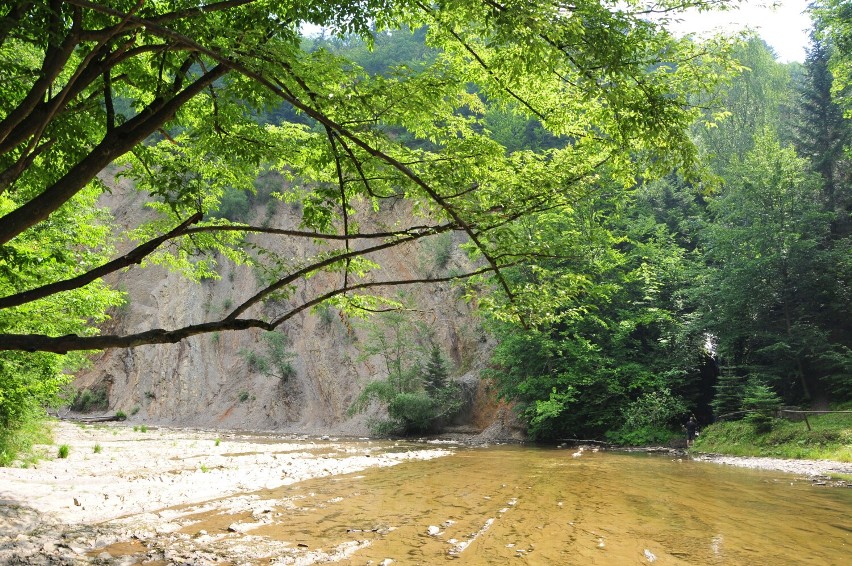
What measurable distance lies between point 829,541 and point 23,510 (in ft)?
32.7

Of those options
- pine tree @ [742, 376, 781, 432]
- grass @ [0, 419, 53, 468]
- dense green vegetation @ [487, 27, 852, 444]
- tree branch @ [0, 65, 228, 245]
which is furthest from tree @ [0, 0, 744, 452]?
pine tree @ [742, 376, 781, 432]

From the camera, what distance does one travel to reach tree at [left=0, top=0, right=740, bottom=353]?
3.83m

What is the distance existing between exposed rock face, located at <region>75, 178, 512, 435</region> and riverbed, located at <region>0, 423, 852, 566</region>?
17933 millimetres

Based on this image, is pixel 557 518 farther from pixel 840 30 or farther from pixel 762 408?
pixel 840 30

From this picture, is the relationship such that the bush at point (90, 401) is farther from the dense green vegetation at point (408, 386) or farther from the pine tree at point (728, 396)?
the pine tree at point (728, 396)

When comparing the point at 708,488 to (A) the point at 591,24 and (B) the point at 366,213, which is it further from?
(B) the point at 366,213

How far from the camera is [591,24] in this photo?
3918 mm

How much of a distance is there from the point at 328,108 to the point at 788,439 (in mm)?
17837

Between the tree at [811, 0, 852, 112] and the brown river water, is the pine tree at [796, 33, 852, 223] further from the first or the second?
the brown river water

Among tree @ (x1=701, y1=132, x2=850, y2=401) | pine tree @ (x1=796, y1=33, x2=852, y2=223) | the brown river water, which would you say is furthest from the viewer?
pine tree @ (x1=796, y1=33, x2=852, y2=223)

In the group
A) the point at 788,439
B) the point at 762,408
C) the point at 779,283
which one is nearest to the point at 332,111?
the point at 788,439

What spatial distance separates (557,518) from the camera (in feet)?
26.7

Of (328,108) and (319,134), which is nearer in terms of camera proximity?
(328,108)

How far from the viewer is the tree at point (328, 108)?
3.83 m
